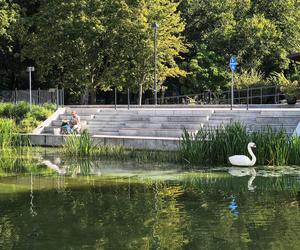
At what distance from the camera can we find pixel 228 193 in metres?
10.4

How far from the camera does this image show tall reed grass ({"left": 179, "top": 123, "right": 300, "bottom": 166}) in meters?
13.6

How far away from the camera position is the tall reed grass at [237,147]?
44.5ft

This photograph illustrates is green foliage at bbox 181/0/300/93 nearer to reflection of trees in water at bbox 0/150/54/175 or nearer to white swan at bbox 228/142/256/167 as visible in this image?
reflection of trees in water at bbox 0/150/54/175

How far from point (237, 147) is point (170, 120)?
7.17 metres

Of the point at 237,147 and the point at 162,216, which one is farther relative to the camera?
the point at 237,147

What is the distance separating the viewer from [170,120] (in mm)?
20828

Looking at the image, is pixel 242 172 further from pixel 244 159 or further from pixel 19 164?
pixel 19 164

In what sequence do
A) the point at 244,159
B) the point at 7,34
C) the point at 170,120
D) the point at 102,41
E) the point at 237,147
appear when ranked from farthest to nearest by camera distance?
the point at 7,34 < the point at 102,41 < the point at 170,120 < the point at 237,147 < the point at 244,159

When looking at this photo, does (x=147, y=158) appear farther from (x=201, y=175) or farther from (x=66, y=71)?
(x=66, y=71)

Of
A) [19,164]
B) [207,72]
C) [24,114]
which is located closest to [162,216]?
[19,164]

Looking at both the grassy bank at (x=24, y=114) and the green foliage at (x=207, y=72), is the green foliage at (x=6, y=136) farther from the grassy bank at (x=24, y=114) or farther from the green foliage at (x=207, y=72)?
the green foliage at (x=207, y=72)

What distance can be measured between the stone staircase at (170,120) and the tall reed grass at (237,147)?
362 centimetres

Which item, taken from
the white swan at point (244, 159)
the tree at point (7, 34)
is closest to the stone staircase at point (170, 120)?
the white swan at point (244, 159)

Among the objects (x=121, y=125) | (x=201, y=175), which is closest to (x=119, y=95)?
(x=121, y=125)
